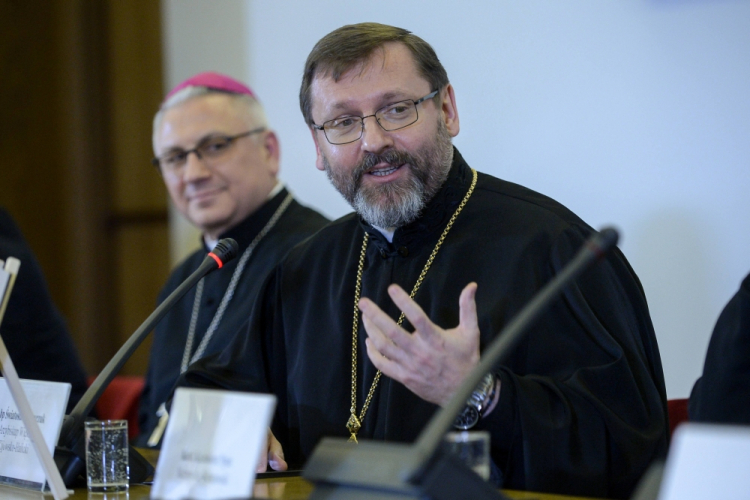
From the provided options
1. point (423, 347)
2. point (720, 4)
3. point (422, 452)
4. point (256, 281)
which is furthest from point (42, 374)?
point (720, 4)

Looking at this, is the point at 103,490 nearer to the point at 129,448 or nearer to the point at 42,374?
the point at 129,448

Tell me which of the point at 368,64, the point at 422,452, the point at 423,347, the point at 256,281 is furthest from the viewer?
the point at 256,281

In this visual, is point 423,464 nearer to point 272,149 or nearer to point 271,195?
point 271,195

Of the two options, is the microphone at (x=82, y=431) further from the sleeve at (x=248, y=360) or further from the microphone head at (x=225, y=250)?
the sleeve at (x=248, y=360)

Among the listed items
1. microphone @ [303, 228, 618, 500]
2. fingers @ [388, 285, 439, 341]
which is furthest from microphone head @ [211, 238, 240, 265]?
microphone @ [303, 228, 618, 500]

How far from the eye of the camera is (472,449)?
4.69 ft

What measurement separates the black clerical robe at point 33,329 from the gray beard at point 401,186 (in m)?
1.22

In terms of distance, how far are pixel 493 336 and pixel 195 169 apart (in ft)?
6.70

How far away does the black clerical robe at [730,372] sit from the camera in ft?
6.07

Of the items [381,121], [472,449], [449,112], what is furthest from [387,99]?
[472,449]

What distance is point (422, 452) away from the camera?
1.16m

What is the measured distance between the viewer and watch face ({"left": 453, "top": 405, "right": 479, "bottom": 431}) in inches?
75.9

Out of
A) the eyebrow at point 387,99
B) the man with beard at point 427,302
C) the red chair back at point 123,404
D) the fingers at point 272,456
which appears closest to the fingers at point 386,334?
the man with beard at point 427,302

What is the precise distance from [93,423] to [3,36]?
13.9ft
